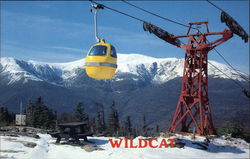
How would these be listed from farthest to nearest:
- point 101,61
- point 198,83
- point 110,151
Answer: point 198,83, point 110,151, point 101,61

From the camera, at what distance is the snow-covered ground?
16391 millimetres

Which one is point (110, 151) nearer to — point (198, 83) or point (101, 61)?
point (101, 61)

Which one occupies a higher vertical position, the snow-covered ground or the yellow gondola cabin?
the yellow gondola cabin

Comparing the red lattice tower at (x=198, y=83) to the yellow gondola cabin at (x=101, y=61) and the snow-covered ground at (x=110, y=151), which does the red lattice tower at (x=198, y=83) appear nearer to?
the snow-covered ground at (x=110, y=151)

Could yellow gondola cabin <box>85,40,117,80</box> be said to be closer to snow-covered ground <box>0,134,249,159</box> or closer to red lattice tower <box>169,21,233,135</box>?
snow-covered ground <box>0,134,249,159</box>

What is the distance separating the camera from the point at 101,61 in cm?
1298

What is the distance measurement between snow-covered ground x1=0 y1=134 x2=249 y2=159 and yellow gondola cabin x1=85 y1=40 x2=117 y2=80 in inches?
208

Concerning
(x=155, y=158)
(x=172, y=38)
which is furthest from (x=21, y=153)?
(x=172, y=38)

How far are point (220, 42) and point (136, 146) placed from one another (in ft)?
33.9

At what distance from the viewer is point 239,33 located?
79.1 feet

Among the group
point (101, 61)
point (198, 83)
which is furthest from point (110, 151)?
point (198, 83)

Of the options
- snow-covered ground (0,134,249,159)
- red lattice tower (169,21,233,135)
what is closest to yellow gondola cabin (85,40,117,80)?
snow-covered ground (0,134,249,159)

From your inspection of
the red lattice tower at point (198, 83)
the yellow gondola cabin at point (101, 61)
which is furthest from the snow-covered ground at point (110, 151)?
the yellow gondola cabin at point (101, 61)

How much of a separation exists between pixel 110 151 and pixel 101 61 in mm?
6719
